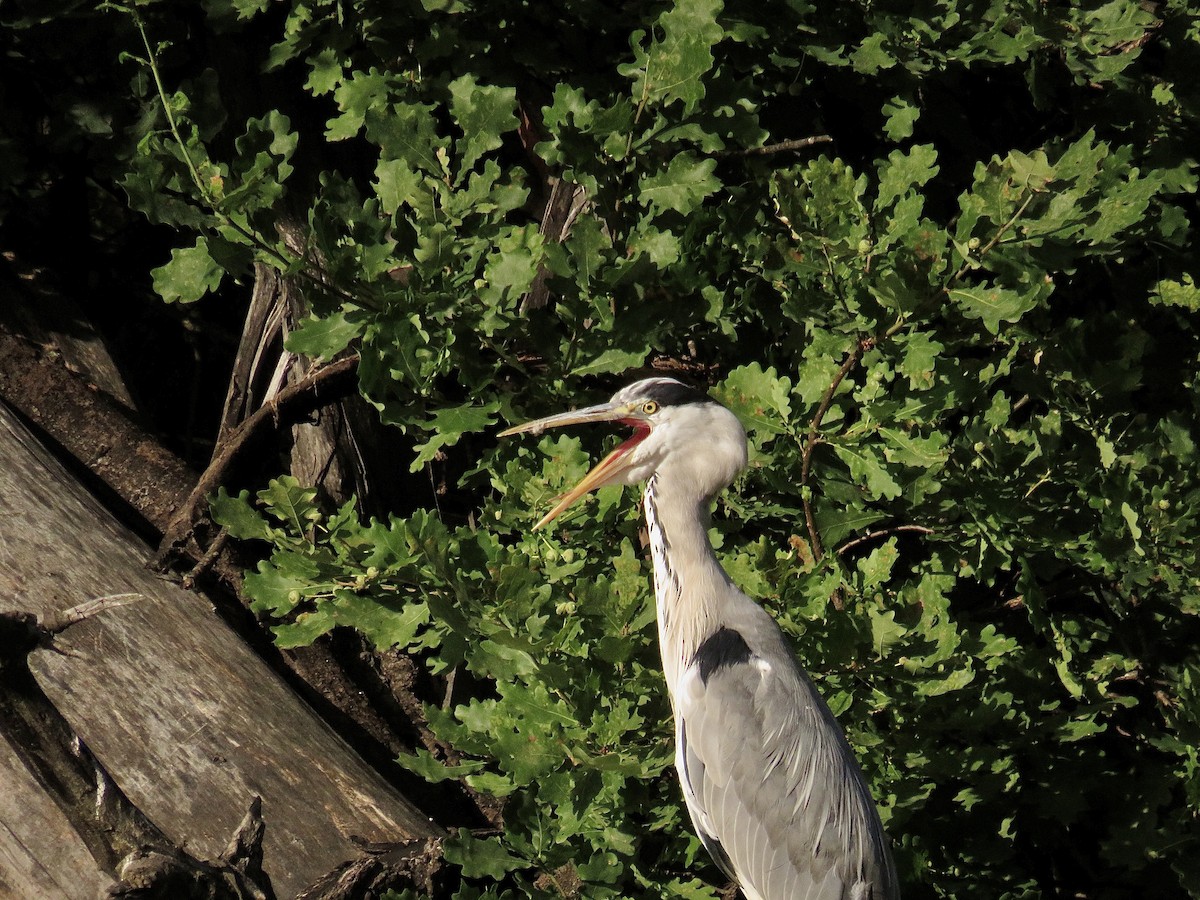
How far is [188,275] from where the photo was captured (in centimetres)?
228

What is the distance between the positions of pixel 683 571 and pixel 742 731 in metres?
0.38

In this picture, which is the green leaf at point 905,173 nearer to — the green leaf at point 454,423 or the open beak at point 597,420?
the open beak at point 597,420

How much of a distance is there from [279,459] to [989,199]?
2132 millimetres

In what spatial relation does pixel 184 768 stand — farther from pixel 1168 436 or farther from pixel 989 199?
pixel 1168 436

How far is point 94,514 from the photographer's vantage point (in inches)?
116

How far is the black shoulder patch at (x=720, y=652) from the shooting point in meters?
2.63

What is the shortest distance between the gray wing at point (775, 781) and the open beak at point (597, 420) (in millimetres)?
460

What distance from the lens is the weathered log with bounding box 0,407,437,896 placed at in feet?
8.67

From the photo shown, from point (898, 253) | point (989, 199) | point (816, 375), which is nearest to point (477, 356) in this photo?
point (816, 375)

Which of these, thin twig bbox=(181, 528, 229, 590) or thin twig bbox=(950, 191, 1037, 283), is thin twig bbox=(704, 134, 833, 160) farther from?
thin twig bbox=(181, 528, 229, 590)

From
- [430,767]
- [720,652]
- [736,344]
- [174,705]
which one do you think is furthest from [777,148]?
[174,705]

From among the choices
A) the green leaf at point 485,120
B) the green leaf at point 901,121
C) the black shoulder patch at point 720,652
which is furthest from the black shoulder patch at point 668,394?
the green leaf at point 901,121

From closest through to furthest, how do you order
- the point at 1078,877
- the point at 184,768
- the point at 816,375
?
the point at 816,375 < the point at 184,768 < the point at 1078,877

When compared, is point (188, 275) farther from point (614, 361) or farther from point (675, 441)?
point (675, 441)
